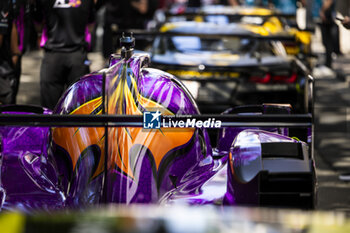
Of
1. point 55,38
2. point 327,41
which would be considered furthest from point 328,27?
point 55,38

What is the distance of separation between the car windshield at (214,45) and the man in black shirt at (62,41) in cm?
221

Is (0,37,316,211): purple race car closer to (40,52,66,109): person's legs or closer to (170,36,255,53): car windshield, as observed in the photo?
(40,52,66,109): person's legs

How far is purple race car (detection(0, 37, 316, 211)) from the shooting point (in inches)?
153

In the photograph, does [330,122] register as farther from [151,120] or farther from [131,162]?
[151,120]

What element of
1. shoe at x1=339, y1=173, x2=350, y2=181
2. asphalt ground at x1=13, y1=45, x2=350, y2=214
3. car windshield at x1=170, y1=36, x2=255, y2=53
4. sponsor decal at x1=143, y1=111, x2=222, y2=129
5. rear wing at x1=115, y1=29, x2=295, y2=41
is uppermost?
sponsor decal at x1=143, y1=111, x2=222, y2=129

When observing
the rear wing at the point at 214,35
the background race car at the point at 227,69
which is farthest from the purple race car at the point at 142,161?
the background race car at the point at 227,69

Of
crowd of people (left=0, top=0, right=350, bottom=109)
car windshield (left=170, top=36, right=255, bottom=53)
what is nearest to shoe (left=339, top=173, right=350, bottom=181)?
crowd of people (left=0, top=0, right=350, bottom=109)

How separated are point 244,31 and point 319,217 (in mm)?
7849

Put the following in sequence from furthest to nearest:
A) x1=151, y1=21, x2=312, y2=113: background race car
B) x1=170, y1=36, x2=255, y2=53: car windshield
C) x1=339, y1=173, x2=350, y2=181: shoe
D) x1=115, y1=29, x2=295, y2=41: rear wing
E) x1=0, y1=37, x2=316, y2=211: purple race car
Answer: x1=170, y1=36, x2=255, y2=53: car windshield
x1=151, y1=21, x2=312, y2=113: background race car
x1=115, y1=29, x2=295, y2=41: rear wing
x1=339, y1=173, x2=350, y2=181: shoe
x1=0, y1=37, x2=316, y2=211: purple race car

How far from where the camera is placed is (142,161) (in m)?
4.32

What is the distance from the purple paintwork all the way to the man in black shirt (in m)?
2.90

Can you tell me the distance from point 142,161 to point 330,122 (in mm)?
7153

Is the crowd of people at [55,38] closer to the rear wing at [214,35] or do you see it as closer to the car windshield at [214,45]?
the rear wing at [214,35]

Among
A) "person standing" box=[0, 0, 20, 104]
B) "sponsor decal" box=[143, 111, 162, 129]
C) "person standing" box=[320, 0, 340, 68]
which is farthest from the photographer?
"person standing" box=[320, 0, 340, 68]
